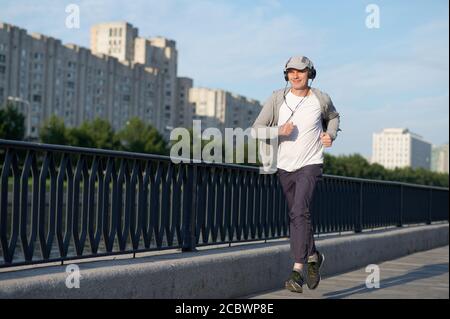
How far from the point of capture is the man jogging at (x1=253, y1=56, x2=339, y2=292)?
6504 millimetres

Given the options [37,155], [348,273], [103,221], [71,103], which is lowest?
[348,273]

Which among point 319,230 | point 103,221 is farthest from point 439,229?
point 103,221

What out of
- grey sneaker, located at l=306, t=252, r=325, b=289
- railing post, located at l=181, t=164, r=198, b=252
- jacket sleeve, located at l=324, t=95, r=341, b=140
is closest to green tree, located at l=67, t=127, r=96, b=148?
railing post, located at l=181, t=164, r=198, b=252

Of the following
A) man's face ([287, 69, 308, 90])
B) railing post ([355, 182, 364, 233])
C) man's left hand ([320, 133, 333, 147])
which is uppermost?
man's face ([287, 69, 308, 90])

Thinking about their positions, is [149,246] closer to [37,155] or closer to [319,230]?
[37,155]

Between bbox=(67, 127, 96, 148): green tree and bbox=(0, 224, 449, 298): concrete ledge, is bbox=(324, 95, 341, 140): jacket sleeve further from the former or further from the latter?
bbox=(67, 127, 96, 148): green tree

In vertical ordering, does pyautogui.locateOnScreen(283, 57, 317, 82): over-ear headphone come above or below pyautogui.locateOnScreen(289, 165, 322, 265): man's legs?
above

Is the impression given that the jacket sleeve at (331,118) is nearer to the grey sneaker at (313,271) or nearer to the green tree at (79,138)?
the grey sneaker at (313,271)

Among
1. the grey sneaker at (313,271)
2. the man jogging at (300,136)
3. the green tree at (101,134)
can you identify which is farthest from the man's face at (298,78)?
the green tree at (101,134)

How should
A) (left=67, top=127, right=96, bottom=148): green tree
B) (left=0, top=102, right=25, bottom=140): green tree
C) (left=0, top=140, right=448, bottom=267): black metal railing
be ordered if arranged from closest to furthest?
(left=0, top=140, right=448, bottom=267): black metal railing, (left=0, top=102, right=25, bottom=140): green tree, (left=67, top=127, right=96, bottom=148): green tree

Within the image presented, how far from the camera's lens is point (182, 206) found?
7852mm

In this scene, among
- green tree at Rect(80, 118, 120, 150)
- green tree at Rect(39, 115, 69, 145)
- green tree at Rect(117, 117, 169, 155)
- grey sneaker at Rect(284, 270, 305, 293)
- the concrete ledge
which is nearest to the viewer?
the concrete ledge
